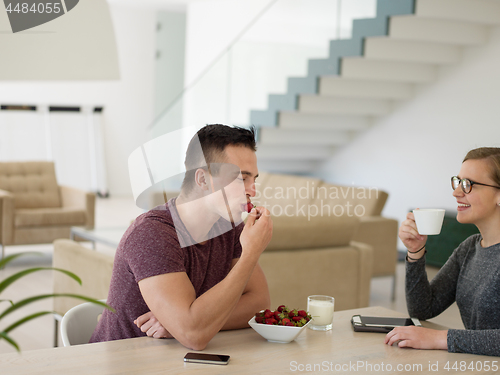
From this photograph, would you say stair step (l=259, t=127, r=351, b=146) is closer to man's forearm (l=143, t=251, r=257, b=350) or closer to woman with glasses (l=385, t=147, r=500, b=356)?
woman with glasses (l=385, t=147, r=500, b=356)

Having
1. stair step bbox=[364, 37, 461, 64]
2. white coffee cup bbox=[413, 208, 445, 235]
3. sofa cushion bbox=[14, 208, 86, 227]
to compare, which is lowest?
sofa cushion bbox=[14, 208, 86, 227]

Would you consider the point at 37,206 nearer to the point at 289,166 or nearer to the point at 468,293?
the point at 289,166

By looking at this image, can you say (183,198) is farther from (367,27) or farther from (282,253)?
(367,27)

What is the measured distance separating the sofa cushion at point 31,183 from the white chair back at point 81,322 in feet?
12.5

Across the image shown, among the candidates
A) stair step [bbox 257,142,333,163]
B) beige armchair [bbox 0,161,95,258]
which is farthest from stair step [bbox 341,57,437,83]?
beige armchair [bbox 0,161,95,258]

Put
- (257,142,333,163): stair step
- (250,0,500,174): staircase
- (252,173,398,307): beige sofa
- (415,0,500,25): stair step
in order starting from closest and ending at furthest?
1. (252,173,398,307): beige sofa
2. (415,0,500,25): stair step
3. (250,0,500,174): staircase
4. (257,142,333,163): stair step

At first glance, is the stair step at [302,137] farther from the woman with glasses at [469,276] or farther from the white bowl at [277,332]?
the white bowl at [277,332]

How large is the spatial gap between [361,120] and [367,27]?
5.96 feet

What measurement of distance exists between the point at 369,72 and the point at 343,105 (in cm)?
67

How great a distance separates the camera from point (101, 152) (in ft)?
31.3

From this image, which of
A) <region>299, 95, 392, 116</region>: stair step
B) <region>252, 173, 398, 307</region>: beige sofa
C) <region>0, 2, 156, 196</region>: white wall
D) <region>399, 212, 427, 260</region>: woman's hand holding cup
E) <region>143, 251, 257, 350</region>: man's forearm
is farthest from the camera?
<region>0, 2, 156, 196</region>: white wall

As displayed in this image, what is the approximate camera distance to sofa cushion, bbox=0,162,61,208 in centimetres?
517

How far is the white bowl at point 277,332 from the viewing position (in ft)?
4.26

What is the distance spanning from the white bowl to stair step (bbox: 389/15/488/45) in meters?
3.75
